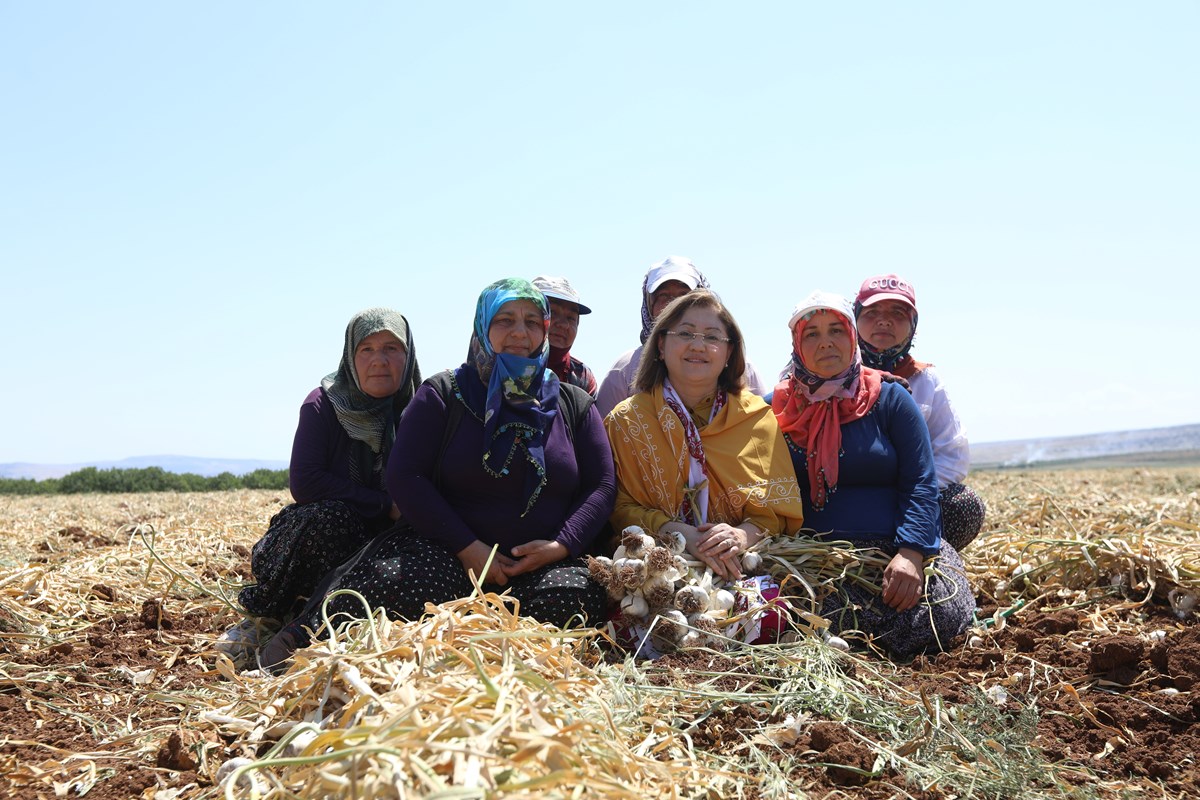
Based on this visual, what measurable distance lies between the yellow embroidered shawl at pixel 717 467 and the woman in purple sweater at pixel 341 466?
4.01ft

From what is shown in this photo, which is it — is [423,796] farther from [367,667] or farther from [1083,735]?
[1083,735]

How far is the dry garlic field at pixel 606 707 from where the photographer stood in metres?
2.26

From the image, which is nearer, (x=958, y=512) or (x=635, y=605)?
(x=635, y=605)

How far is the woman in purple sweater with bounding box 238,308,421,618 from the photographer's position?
4.51 m

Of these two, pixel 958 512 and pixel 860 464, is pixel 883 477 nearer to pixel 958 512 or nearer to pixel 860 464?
pixel 860 464

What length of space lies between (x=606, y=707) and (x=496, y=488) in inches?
69.4

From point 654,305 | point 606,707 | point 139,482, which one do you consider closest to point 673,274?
point 654,305

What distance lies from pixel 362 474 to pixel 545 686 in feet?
8.55

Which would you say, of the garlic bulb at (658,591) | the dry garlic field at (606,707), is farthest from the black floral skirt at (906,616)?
the garlic bulb at (658,591)

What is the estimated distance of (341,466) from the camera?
4.77 meters

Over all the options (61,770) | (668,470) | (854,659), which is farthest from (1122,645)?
(61,770)

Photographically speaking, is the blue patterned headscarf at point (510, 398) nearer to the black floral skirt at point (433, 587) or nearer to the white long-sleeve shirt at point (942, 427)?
the black floral skirt at point (433, 587)

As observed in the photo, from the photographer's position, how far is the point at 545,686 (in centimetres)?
246

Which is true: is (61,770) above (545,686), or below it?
below
